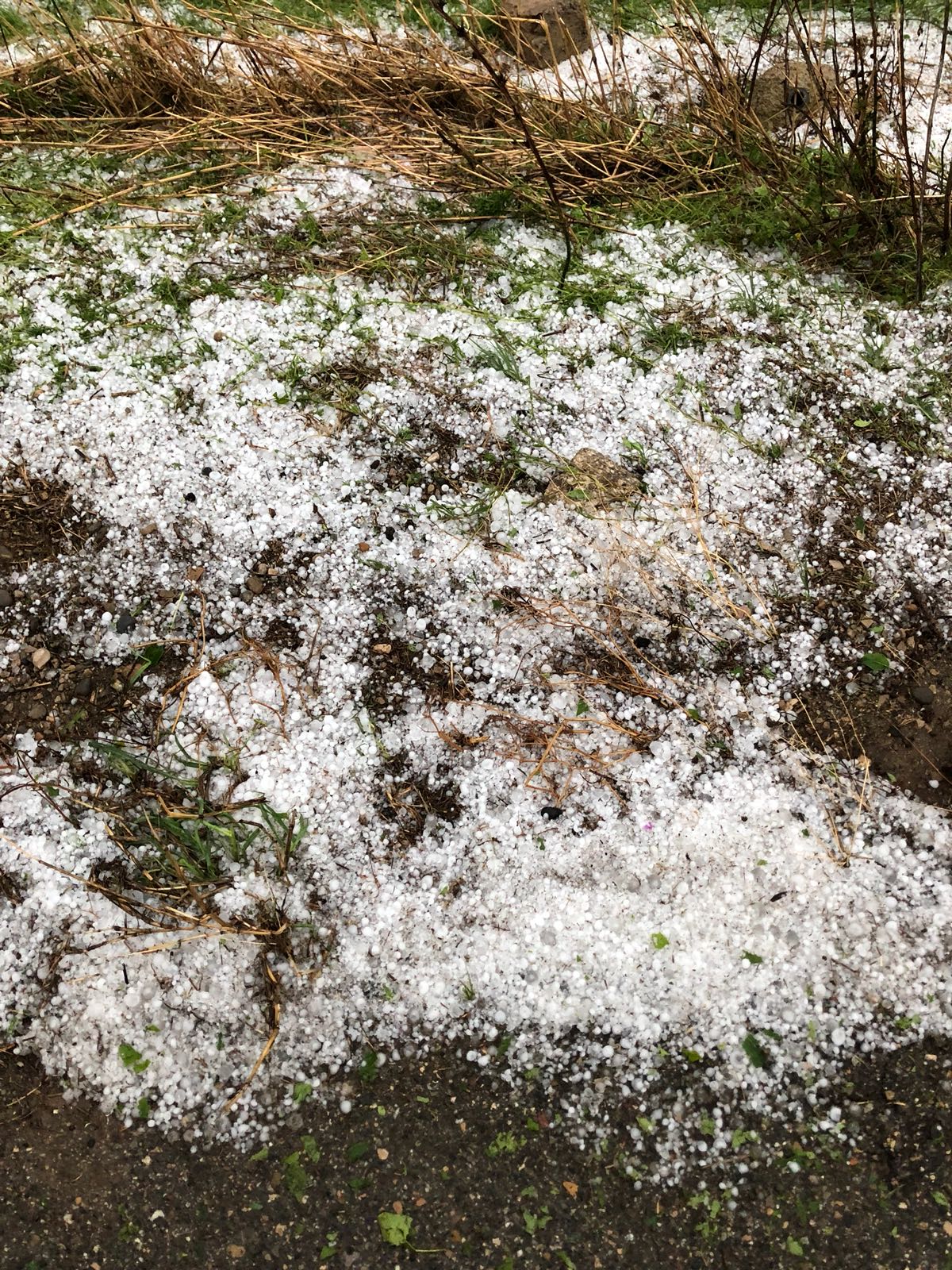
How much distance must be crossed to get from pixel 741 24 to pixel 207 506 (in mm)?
2975

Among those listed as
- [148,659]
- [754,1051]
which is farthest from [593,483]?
[754,1051]

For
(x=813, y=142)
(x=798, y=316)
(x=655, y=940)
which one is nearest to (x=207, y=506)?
(x=655, y=940)

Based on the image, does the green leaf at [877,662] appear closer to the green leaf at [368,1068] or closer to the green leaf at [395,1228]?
the green leaf at [368,1068]

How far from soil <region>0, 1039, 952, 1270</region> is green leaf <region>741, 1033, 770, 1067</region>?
0.13 meters

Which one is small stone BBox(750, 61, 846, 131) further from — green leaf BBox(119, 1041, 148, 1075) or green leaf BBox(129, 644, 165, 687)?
green leaf BBox(119, 1041, 148, 1075)

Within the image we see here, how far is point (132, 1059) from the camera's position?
1819mm

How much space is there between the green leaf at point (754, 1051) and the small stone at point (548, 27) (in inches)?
132

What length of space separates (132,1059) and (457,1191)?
2.48 ft

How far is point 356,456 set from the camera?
93.6 inches

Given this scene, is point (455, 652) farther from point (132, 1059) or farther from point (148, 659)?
point (132, 1059)

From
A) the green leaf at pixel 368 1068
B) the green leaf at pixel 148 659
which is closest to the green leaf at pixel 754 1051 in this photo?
the green leaf at pixel 368 1068

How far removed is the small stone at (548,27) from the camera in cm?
319

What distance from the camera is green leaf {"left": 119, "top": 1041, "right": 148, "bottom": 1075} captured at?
182 centimetres

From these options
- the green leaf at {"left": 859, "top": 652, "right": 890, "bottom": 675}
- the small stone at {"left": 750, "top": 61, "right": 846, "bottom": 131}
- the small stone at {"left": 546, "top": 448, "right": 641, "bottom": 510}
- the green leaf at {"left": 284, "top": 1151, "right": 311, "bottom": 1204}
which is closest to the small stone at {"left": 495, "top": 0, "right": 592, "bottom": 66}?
the small stone at {"left": 750, "top": 61, "right": 846, "bottom": 131}
